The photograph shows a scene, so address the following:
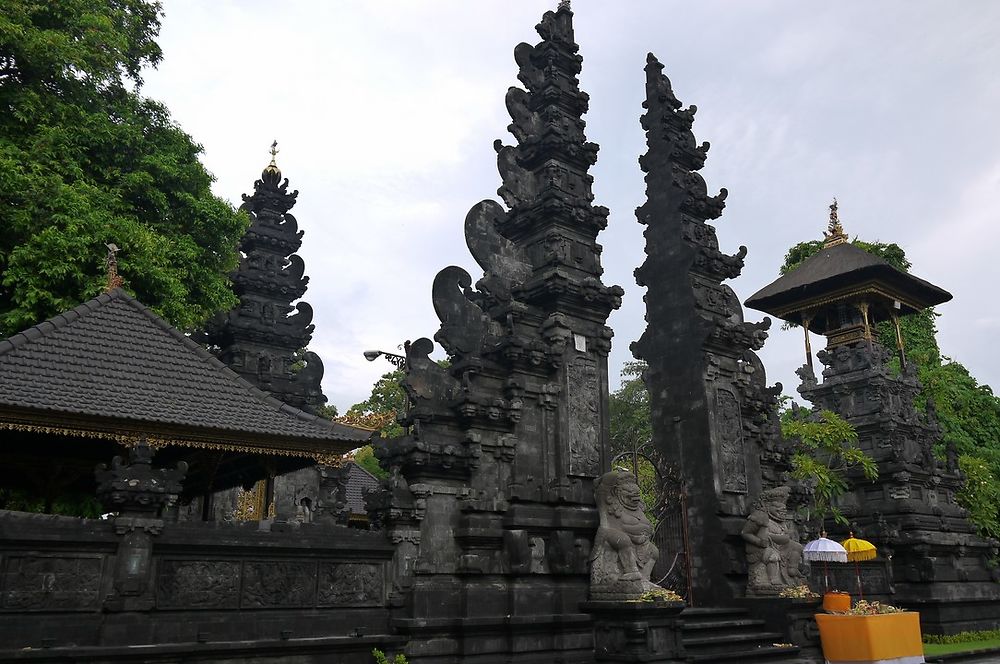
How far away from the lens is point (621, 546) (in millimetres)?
11969

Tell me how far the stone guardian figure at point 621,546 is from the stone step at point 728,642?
1593 mm

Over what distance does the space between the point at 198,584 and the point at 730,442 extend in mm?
10914

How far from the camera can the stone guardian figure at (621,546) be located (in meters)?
11.8

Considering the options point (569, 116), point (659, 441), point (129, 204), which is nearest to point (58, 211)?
point (129, 204)

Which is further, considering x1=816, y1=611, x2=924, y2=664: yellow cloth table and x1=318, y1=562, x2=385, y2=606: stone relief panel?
x1=816, y1=611, x2=924, y2=664: yellow cloth table

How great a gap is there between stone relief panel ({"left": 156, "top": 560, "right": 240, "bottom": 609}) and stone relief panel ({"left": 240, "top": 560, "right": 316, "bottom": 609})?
158mm

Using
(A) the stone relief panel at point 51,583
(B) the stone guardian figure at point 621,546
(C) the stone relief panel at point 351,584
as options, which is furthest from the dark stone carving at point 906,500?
(A) the stone relief panel at point 51,583

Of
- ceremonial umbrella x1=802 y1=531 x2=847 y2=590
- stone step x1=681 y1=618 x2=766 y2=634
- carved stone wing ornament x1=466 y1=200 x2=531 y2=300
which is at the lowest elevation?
stone step x1=681 y1=618 x2=766 y2=634

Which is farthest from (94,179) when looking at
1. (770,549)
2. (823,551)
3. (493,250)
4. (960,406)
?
(960,406)

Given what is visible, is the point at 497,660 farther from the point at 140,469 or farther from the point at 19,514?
the point at 19,514

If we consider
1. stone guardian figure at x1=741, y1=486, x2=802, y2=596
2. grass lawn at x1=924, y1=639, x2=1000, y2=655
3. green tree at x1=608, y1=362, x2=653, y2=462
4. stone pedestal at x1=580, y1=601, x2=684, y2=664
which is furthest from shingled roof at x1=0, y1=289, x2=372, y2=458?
green tree at x1=608, y1=362, x2=653, y2=462

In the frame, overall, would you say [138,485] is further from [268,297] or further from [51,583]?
[268,297]

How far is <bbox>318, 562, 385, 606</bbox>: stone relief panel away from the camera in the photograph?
1012cm

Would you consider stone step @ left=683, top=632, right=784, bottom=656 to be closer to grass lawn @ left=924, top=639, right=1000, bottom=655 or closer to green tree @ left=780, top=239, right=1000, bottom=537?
grass lawn @ left=924, top=639, right=1000, bottom=655
